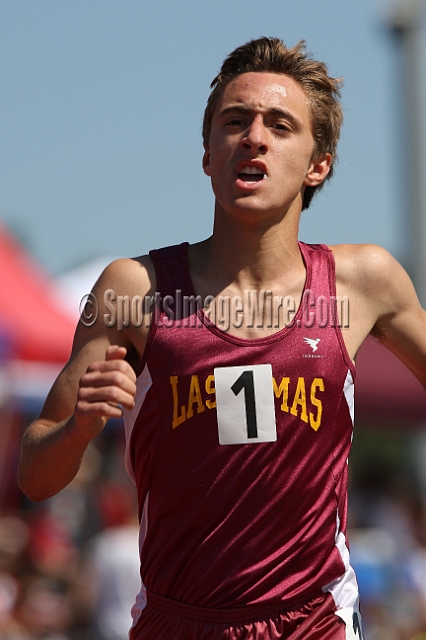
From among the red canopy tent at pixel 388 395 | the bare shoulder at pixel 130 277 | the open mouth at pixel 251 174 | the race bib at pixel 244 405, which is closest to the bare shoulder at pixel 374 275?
the open mouth at pixel 251 174

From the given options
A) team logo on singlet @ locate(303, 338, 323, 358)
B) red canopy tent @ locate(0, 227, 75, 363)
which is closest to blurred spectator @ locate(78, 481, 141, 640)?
red canopy tent @ locate(0, 227, 75, 363)

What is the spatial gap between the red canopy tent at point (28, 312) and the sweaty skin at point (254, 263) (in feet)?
18.4

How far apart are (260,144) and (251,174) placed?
95 mm

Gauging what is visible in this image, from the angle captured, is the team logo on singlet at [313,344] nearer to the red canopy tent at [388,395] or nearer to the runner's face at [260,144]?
the runner's face at [260,144]

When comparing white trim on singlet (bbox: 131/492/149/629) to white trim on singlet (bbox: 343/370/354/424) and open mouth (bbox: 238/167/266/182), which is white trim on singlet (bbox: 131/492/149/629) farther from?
open mouth (bbox: 238/167/266/182)

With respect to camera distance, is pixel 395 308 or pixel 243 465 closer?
pixel 243 465

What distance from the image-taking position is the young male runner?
2762 mm

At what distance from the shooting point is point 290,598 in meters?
2.79

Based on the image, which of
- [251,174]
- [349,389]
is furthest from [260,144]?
[349,389]

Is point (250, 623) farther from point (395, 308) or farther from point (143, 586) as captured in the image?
point (395, 308)

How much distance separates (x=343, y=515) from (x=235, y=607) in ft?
1.46

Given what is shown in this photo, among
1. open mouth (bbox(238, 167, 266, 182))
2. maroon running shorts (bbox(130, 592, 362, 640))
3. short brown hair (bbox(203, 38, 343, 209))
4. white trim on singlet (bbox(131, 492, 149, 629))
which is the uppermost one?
short brown hair (bbox(203, 38, 343, 209))

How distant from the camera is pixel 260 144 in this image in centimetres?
289

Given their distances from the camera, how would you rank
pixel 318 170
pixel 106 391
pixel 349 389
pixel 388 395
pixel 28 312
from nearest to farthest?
pixel 106 391, pixel 349 389, pixel 318 170, pixel 28 312, pixel 388 395
